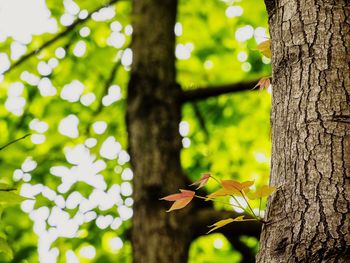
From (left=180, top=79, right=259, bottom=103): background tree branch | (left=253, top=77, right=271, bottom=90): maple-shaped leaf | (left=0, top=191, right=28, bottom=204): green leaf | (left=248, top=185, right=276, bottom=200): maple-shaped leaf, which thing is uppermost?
(left=180, top=79, right=259, bottom=103): background tree branch

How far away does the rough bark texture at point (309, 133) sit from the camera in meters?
1.16

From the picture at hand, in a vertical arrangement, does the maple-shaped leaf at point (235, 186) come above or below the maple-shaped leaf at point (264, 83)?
below

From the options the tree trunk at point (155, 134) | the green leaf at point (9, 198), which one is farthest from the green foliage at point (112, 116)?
the green leaf at point (9, 198)

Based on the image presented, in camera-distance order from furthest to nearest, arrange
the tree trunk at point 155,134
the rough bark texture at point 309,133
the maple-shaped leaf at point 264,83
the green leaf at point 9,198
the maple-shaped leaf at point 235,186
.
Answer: the tree trunk at point 155,134 → the maple-shaped leaf at point 264,83 → the green leaf at point 9,198 → the maple-shaped leaf at point 235,186 → the rough bark texture at point 309,133

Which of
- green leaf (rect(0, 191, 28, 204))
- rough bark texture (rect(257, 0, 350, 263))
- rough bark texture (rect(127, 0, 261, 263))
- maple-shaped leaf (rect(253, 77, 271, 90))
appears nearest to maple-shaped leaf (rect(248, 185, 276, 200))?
rough bark texture (rect(257, 0, 350, 263))

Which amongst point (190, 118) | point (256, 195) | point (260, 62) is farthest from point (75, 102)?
point (256, 195)

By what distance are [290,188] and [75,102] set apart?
3.88m

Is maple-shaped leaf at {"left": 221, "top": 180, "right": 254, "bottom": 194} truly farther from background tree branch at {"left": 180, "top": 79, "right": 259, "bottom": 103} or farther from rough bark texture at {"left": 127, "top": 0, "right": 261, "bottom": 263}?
background tree branch at {"left": 180, "top": 79, "right": 259, "bottom": 103}

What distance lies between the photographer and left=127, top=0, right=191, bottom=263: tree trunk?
10.4 feet

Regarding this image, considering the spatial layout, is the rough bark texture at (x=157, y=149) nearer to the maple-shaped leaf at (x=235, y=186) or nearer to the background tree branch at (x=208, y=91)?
the background tree branch at (x=208, y=91)

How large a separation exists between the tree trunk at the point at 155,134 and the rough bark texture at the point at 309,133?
6.22ft

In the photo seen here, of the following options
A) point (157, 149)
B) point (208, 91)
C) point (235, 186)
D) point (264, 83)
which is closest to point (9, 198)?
point (235, 186)

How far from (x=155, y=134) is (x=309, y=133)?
225 centimetres

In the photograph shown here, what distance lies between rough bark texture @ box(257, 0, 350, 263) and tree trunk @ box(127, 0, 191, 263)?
1.89 metres
